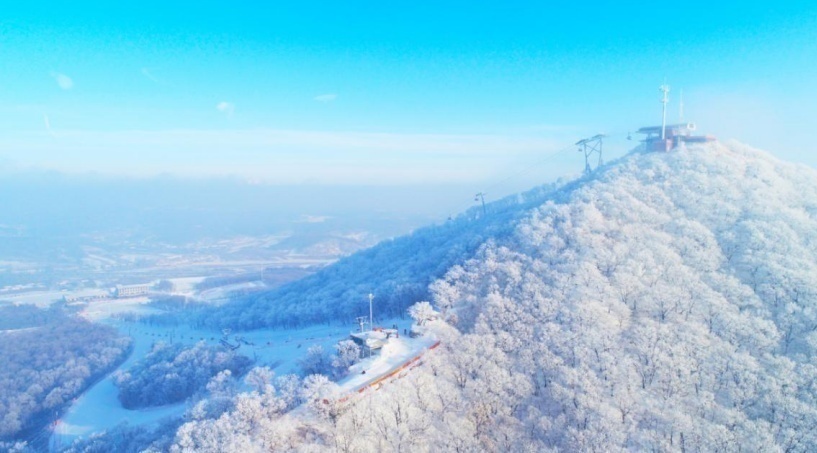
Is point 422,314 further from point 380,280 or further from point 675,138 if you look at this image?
point 675,138

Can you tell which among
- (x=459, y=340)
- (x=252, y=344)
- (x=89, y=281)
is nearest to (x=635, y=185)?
(x=459, y=340)

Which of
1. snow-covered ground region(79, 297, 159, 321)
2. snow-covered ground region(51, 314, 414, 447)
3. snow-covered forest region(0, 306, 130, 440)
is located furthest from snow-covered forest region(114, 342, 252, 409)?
snow-covered ground region(79, 297, 159, 321)

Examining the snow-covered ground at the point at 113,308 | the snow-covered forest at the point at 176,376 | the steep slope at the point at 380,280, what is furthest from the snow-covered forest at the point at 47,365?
the steep slope at the point at 380,280

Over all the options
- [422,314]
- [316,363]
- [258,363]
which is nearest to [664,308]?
[422,314]

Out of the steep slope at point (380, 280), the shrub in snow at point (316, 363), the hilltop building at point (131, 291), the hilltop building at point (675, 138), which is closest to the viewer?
the shrub in snow at point (316, 363)

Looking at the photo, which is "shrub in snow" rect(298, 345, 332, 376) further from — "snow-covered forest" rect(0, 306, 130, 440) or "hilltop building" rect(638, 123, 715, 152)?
"hilltop building" rect(638, 123, 715, 152)

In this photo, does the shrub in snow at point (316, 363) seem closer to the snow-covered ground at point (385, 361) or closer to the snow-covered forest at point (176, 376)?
the snow-covered ground at point (385, 361)
